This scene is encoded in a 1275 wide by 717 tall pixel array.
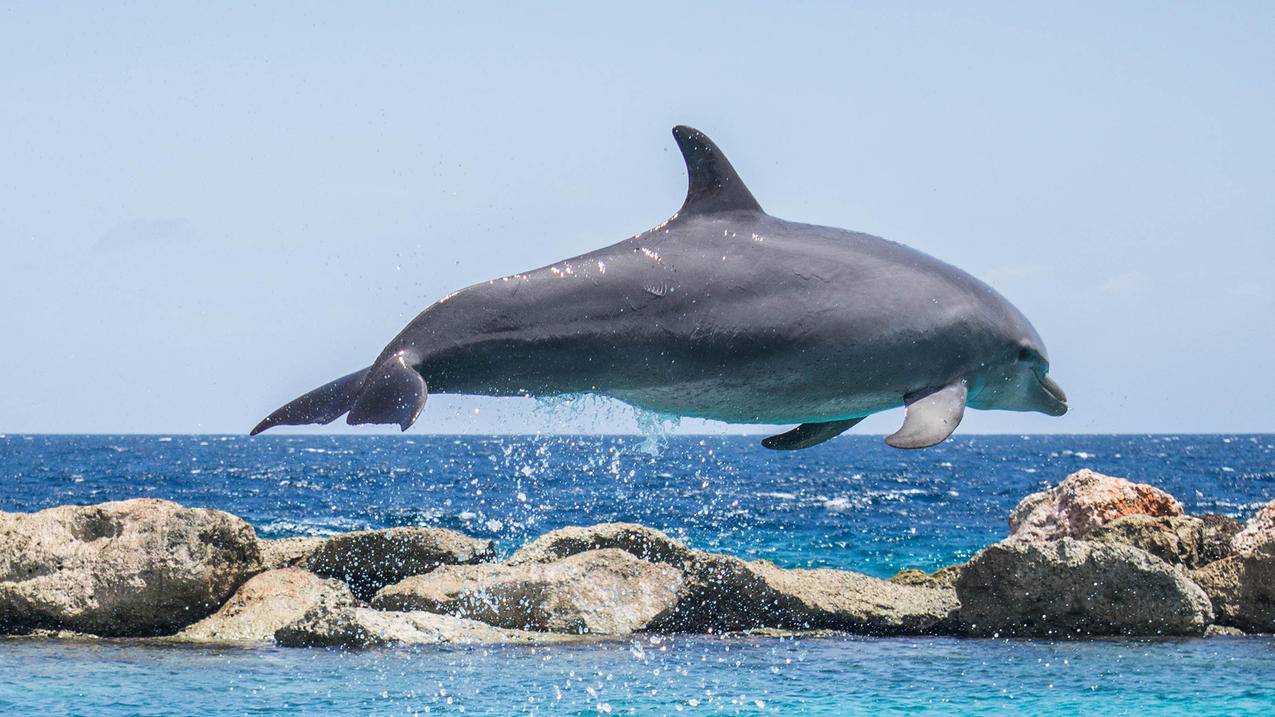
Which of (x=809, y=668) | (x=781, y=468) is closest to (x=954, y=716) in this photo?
(x=809, y=668)

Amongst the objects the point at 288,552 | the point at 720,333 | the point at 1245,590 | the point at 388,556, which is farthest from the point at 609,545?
the point at 720,333

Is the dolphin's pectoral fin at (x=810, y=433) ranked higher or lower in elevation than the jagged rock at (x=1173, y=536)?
higher

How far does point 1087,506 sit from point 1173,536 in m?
1.02

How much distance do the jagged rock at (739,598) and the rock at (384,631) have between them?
149cm

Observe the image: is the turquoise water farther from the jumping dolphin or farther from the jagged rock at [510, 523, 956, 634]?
the jumping dolphin

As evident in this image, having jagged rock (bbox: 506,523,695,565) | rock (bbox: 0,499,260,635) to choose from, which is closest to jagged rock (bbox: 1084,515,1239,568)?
jagged rock (bbox: 506,523,695,565)

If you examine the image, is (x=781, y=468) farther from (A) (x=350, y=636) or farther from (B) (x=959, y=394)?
(B) (x=959, y=394)

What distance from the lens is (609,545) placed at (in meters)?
14.6

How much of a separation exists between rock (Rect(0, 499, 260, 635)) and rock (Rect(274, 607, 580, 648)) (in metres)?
0.99

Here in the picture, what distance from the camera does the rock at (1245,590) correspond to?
1395 centimetres

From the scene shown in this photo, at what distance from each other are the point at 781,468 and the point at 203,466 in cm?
3264

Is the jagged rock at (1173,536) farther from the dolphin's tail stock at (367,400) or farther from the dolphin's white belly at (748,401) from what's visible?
the dolphin's tail stock at (367,400)

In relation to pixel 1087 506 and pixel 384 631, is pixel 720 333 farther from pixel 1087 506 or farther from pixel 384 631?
pixel 1087 506

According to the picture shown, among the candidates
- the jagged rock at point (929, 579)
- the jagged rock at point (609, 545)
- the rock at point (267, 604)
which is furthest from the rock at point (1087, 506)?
the rock at point (267, 604)
